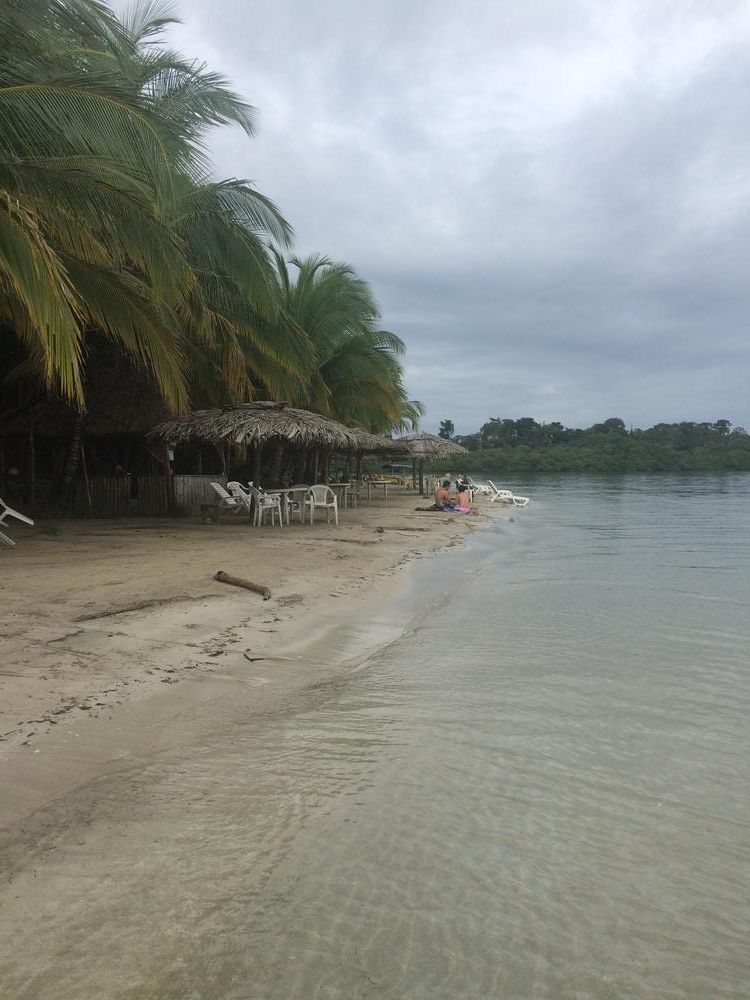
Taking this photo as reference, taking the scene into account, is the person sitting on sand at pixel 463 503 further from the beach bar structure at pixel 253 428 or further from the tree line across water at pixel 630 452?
the tree line across water at pixel 630 452

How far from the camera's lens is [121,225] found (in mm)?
7559

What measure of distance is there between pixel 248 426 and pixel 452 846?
35.9 ft

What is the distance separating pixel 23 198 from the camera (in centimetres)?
699

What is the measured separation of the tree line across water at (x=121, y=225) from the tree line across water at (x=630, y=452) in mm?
58395

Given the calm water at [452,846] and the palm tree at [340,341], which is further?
the palm tree at [340,341]

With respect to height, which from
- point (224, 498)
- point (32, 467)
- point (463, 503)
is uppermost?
point (32, 467)

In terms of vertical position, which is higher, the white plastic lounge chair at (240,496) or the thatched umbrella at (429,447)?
the thatched umbrella at (429,447)

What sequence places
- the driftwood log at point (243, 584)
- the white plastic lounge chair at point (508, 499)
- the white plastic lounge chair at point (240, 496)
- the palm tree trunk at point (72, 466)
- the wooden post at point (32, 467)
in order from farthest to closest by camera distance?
the white plastic lounge chair at point (508, 499) → the wooden post at point (32, 467) → the white plastic lounge chair at point (240, 496) → the palm tree trunk at point (72, 466) → the driftwood log at point (243, 584)

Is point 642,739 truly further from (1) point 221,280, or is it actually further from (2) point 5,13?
(1) point 221,280

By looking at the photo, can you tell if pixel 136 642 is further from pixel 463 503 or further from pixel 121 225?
pixel 463 503

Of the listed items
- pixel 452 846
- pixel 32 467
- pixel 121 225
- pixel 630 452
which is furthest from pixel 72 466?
pixel 630 452

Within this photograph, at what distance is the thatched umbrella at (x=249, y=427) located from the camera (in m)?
12.9

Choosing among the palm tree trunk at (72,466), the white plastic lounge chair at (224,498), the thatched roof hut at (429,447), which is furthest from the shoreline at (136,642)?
the thatched roof hut at (429,447)

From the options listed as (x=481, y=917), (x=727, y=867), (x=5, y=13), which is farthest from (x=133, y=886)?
(x=5, y=13)
